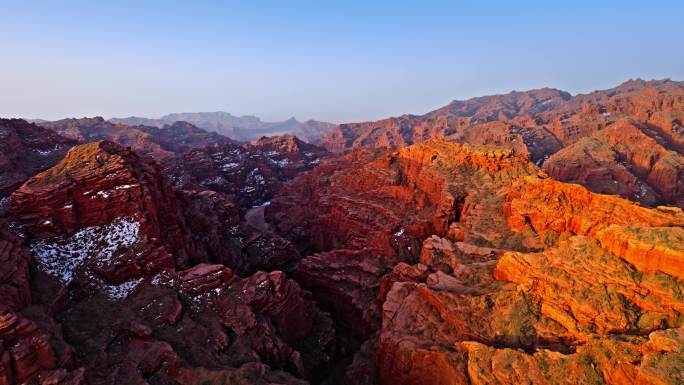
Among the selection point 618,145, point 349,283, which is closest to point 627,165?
point 618,145

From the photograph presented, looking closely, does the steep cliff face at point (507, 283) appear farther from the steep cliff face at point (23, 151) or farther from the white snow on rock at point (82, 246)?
the steep cliff face at point (23, 151)

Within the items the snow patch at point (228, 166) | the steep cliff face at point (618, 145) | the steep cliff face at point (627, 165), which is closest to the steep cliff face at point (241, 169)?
the snow patch at point (228, 166)

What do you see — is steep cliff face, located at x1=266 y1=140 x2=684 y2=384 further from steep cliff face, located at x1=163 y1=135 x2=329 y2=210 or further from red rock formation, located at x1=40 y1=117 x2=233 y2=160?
red rock formation, located at x1=40 y1=117 x2=233 y2=160

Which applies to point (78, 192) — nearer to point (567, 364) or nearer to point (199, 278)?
point (199, 278)

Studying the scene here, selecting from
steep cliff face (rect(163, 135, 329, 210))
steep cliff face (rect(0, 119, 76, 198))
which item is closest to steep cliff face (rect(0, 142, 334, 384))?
steep cliff face (rect(0, 119, 76, 198))

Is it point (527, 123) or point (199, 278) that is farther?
point (527, 123)

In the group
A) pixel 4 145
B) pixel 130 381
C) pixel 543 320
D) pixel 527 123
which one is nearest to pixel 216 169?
pixel 4 145
